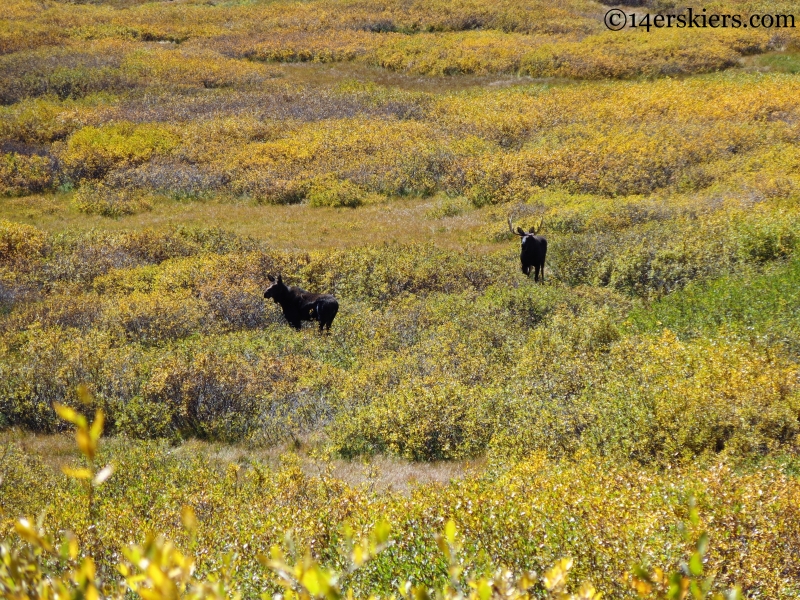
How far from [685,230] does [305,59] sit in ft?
140

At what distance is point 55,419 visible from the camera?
12.0 m

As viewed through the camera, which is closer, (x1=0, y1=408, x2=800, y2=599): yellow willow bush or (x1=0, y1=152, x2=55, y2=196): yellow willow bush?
(x1=0, y1=408, x2=800, y2=599): yellow willow bush

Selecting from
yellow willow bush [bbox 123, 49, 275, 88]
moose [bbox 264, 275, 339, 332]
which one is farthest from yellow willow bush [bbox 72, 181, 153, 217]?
yellow willow bush [bbox 123, 49, 275, 88]

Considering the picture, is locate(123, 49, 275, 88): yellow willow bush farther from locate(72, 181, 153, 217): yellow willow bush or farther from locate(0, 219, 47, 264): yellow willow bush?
locate(0, 219, 47, 264): yellow willow bush

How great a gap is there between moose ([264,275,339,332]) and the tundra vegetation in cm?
45

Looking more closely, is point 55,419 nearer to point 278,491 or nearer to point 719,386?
point 278,491

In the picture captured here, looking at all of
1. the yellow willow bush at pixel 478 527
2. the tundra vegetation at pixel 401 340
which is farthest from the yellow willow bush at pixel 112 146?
the yellow willow bush at pixel 478 527

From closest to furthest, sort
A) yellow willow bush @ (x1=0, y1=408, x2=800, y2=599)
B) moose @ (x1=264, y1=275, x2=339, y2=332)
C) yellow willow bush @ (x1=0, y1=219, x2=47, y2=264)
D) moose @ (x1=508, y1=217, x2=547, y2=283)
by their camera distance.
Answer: yellow willow bush @ (x1=0, y1=408, x2=800, y2=599), moose @ (x1=264, y1=275, x2=339, y2=332), moose @ (x1=508, y1=217, x2=547, y2=283), yellow willow bush @ (x1=0, y1=219, x2=47, y2=264)

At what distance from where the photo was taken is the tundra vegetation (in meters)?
5.28

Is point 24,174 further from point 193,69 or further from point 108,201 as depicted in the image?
point 193,69

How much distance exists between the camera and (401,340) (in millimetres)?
14539

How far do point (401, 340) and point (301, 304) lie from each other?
2.72 metres

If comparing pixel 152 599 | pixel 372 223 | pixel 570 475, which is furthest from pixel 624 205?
pixel 152 599

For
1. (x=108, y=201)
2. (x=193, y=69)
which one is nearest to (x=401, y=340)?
(x=108, y=201)
